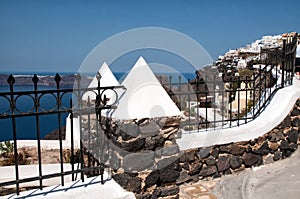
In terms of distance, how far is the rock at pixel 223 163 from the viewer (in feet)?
16.6

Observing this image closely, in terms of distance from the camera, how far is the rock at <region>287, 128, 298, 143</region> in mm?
5637

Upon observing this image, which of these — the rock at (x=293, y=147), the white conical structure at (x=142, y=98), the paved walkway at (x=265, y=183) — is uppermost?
the white conical structure at (x=142, y=98)

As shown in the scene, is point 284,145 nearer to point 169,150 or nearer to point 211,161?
point 211,161

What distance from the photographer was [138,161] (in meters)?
3.52

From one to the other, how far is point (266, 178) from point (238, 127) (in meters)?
0.95

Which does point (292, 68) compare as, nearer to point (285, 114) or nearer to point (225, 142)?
point (285, 114)

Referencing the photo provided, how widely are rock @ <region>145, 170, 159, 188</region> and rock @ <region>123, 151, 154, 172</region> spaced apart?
0.37 ft

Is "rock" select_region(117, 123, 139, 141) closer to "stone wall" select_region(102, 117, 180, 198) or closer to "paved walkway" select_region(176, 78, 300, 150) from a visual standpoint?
"stone wall" select_region(102, 117, 180, 198)

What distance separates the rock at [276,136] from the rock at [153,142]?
8.82 feet

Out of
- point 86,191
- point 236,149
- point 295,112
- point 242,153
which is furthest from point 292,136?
point 86,191

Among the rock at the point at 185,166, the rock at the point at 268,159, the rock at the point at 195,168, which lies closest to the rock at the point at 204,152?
the rock at the point at 195,168

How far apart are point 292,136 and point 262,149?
77 centimetres

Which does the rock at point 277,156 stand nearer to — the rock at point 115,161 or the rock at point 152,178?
the rock at point 152,178

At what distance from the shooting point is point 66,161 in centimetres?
533
